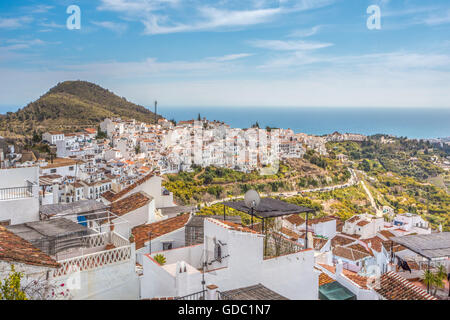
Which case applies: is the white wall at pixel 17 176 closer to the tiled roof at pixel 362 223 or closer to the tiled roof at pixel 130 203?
the tiled roof at pixel 130 203

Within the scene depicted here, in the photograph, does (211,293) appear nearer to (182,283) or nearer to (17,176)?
(182,283)

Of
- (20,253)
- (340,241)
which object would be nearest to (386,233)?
(340,241)

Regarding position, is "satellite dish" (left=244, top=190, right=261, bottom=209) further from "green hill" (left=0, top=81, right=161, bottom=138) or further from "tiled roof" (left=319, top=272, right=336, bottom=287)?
"green hill" (left=0, top=81, right=161, bottom=138)

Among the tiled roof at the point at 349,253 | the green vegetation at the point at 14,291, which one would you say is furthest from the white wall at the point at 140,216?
the tiled roof at the point at 349,253

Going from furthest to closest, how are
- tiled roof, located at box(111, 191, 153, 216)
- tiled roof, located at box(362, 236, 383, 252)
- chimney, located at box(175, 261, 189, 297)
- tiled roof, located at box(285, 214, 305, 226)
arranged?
tiled roof, located at box(285, 214, 305, 226)
tiled roof, located at box(362, 236, 383, 252)
tiled roof, located at box(111, 191, 153, 216)
chimney, located at box(175, 261, 189, 297)

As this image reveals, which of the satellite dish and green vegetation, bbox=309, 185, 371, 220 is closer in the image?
the satellite dish

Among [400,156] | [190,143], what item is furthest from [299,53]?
[400,156]

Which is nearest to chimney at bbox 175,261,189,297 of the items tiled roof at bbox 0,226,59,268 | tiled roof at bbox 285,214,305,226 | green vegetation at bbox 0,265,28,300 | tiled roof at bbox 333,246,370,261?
tiled roof at bbox 0,226,59,268
